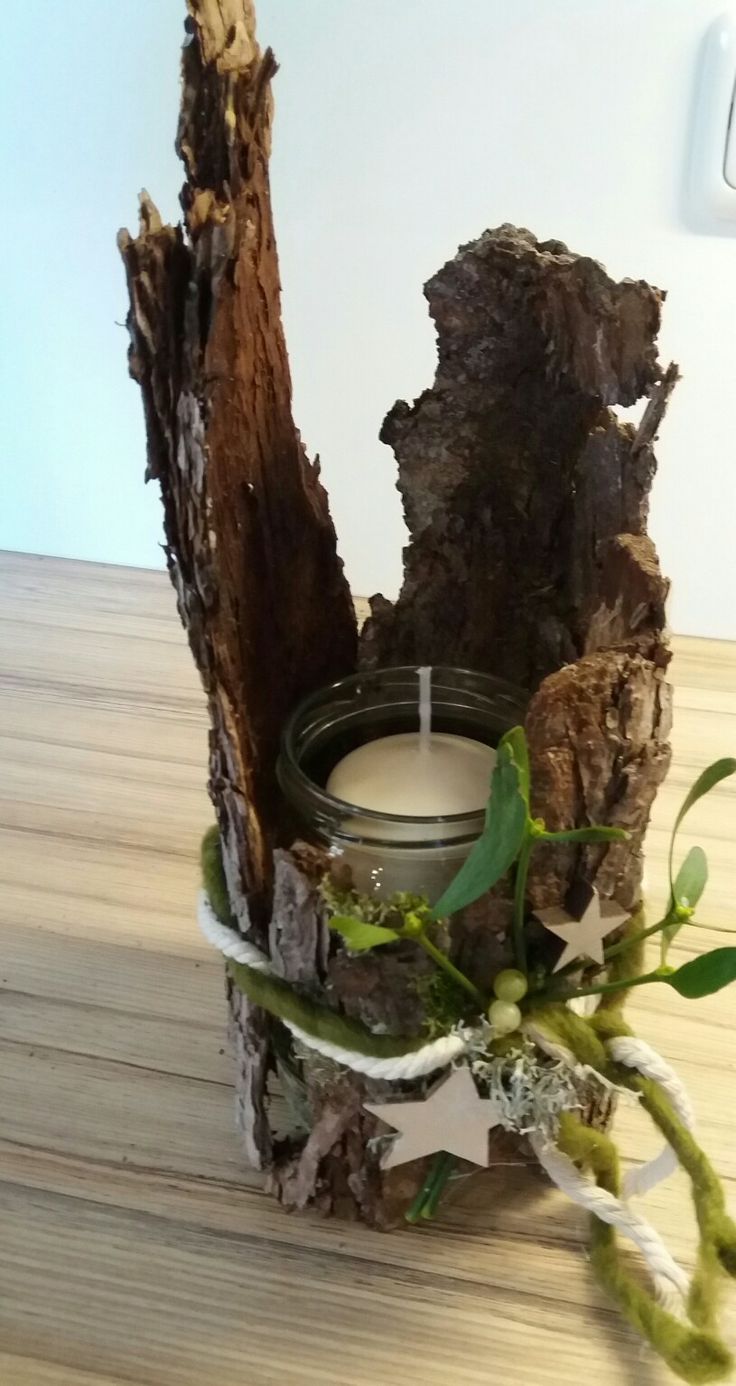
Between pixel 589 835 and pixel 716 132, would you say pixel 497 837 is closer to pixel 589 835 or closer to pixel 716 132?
pixel 589 835

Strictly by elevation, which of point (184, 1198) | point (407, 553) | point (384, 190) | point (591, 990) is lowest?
point (184, 1198)

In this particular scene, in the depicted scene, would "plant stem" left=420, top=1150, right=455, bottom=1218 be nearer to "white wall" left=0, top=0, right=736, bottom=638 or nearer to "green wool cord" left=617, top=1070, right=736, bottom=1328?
"green wool cord" left=617, top=1070, right=736, bottom=1328

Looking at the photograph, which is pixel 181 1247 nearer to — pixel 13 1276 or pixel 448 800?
pixel 13 1276

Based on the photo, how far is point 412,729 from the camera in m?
0.43

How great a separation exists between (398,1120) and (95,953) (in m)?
0.21

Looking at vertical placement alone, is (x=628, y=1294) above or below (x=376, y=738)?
below

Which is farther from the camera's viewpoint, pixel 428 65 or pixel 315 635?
pixel 428 65

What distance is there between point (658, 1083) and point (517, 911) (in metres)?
0.09

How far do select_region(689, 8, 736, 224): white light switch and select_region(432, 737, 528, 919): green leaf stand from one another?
0.53m

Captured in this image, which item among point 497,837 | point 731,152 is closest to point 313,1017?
point 497,837

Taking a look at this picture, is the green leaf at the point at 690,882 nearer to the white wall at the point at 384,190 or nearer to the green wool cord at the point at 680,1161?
the green wool cord at the point at 680,1161

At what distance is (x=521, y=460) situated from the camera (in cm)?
42

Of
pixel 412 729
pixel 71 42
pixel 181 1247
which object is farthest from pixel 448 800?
pixel 71 42

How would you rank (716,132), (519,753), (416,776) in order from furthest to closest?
(716,132) → (416,776) → (519,753)
